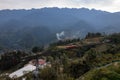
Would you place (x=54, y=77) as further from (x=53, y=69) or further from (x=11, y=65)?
(x=11, y=65)

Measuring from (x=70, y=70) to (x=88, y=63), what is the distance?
137 inches

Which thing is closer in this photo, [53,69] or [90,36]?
[53,69]

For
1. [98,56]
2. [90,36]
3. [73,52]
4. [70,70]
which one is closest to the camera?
[70,70]

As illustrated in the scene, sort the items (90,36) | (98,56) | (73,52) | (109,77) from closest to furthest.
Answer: (109,77) < (98,56) < (73,52) < (90,36)

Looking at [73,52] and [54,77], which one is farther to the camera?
[73,52]

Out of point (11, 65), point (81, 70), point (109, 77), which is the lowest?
point (11, 65)

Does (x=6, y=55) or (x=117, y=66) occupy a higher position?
(x=117, y=66)

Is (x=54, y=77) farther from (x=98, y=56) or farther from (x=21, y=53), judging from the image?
(x=21, y=53)

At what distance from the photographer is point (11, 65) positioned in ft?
344

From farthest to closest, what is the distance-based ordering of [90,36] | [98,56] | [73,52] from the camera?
[90,36], [73,52], [98,56]

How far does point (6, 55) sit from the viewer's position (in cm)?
10625

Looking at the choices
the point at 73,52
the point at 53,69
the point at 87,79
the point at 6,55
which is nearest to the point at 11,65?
the point at 6,55

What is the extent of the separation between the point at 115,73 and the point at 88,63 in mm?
18340

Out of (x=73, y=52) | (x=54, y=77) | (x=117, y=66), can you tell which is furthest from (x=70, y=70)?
(x=73, y=52)
